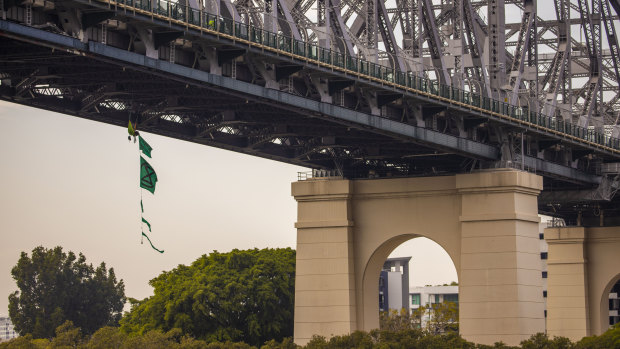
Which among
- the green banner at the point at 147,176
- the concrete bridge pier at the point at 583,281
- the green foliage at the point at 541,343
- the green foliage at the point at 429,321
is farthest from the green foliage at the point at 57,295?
the green banner at the point at 147,176

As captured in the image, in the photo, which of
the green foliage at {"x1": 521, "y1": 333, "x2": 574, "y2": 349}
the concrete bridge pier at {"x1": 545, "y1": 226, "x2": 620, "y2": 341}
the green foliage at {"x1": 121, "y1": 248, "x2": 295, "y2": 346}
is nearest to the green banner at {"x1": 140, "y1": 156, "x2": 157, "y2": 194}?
the green foliage at {"x1": 521, "y1": 333, "x2": 574, "y2": 349}

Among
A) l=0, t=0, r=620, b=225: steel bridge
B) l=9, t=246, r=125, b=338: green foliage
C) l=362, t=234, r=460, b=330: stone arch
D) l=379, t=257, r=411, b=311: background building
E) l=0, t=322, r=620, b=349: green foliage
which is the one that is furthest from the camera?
l=379, t=257, r=411, b=311: background building

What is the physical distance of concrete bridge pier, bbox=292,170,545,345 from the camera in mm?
85000

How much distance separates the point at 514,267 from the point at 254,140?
17.0m

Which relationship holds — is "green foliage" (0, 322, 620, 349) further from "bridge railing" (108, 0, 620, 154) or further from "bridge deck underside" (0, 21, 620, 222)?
"bridge railing" (108, 0, 620, 154)

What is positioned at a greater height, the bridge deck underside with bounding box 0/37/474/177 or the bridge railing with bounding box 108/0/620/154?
the bridge railing with bounding box 108/0/620/154

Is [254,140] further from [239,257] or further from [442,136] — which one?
[239,257]

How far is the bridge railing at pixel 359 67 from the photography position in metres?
62.3

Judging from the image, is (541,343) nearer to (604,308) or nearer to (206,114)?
(206,114)

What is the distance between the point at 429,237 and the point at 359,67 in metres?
18.4

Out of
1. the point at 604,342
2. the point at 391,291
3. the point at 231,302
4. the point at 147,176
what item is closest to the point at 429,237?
the point at 604,342

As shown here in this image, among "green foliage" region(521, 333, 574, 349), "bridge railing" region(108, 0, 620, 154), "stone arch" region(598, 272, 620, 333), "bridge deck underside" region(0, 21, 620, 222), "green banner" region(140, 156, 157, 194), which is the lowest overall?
"green foliage" region(521, 333, 574, 349)

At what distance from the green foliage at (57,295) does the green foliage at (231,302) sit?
48772 mm

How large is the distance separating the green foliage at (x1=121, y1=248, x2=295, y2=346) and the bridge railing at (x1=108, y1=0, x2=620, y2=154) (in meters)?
29.5
